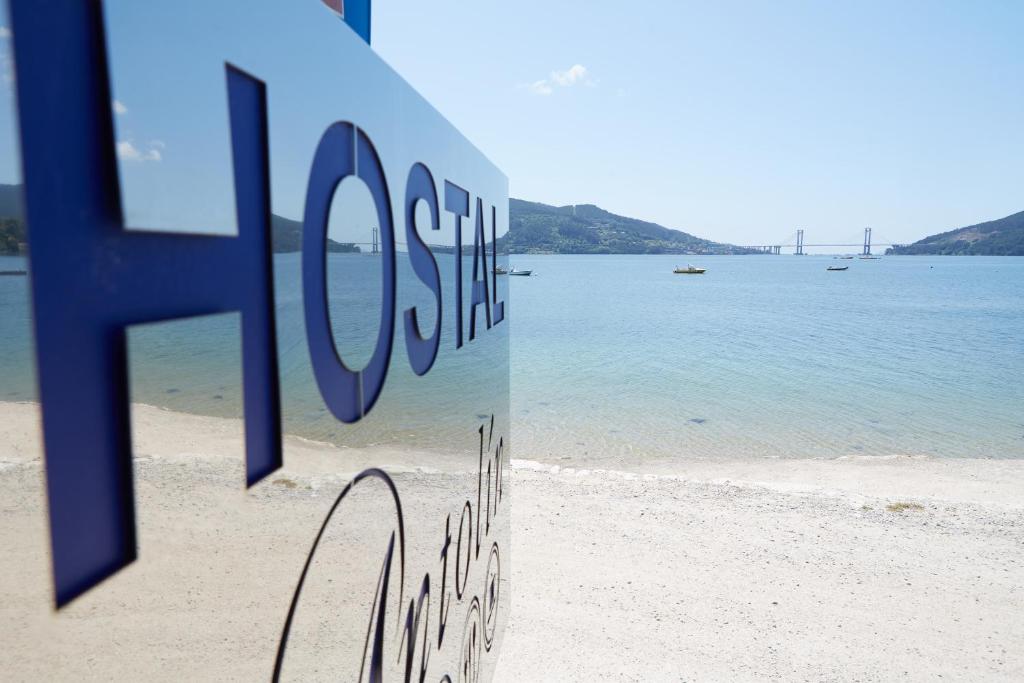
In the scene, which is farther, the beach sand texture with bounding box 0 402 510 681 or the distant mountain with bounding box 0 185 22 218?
the beach sand texture with bounding box 0 402 510 681

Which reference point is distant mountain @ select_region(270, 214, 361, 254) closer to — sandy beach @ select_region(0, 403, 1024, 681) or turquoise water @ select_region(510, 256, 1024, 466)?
sandy beach @ select_region(0, 403, 1024, 681)

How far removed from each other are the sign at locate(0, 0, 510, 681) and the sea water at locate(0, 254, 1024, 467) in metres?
0.01

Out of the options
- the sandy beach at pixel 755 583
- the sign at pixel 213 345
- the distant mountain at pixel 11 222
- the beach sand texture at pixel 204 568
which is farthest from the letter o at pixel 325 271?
the sandy beach at pixel 755 583

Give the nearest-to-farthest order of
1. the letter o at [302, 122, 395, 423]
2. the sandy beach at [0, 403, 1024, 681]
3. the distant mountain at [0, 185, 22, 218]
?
the distant mountain at [0, 185, 22, 218] < the sandy beach at [0, 403, 1024, 681] < the letter o at [302, 122, 395, 423]

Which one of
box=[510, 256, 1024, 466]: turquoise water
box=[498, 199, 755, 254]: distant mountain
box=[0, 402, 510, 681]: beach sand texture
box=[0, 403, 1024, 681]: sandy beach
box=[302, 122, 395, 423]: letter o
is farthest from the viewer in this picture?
box=[498, 199, 755, 254]: distant mountain

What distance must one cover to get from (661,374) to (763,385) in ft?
9.88

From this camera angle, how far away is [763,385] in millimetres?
19203

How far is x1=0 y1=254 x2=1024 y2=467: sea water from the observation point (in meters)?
1.05

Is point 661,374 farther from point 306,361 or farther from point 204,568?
point 204,568

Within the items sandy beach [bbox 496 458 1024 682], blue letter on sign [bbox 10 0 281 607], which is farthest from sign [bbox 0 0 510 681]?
sandy beach [bbox 496 458 1024 682]

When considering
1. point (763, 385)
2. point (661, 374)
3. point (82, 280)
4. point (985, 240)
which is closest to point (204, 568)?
point (82, 280)

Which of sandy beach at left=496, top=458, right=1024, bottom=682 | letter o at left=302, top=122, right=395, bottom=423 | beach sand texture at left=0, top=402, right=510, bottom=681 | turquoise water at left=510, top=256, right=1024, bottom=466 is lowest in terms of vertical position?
turquoise water at left=510, top=256, right=1024, bottom=466

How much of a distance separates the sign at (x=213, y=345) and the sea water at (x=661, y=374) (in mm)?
12

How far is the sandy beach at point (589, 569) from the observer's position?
0.89 metres
